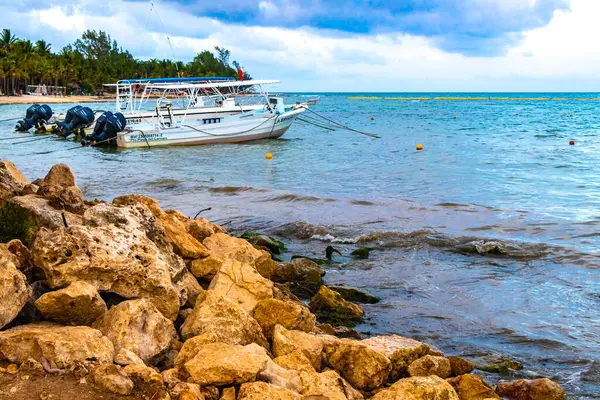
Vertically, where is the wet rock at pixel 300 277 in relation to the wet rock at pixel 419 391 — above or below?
below

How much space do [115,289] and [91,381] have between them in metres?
1.45

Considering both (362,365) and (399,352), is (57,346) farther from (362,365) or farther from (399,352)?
(399,352)

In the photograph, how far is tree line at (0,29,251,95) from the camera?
308 feet

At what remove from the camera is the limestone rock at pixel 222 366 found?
4266mm

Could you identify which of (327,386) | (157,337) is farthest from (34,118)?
(327,386)

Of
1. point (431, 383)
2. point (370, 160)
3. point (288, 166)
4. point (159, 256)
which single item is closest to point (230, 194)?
point (288, 166)

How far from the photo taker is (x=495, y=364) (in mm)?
6336

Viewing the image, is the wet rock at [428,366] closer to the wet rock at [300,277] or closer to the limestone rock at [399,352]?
the limestone rock at [399,352]

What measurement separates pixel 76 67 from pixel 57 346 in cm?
11590

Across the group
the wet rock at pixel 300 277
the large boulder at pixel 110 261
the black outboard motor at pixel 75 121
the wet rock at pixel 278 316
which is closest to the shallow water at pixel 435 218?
the wet rock at pixel 300 277

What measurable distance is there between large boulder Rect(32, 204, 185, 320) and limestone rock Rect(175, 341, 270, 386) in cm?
117

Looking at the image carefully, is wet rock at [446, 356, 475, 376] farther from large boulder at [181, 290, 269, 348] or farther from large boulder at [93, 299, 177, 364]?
large boulder at [93, 299, 177, 364]

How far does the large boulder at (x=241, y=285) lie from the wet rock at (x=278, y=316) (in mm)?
186

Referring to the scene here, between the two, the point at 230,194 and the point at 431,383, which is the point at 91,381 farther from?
the point at 230,194
